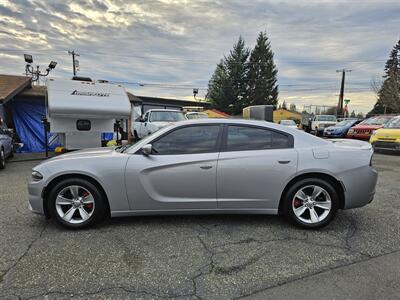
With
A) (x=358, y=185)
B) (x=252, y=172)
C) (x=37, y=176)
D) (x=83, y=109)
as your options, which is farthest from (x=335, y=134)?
(x=37, y=176)

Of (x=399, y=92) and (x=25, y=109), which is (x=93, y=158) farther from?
(x=399, y=92)

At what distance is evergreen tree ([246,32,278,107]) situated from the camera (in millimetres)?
43906

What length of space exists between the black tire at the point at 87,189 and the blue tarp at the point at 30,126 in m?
10.1

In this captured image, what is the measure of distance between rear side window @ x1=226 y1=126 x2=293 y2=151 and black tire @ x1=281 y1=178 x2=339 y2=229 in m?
0.53

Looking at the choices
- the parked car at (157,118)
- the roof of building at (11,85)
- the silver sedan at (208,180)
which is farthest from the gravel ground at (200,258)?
the roof of building at (11,85)

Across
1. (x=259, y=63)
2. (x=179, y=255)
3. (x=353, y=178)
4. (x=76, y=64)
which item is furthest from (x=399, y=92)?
(x=76, y=64)

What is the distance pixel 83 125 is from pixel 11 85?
5749 millimetres

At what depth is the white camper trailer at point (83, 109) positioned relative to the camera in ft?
29.8

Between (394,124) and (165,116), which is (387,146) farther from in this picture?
(165,116)

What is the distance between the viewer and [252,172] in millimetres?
3686

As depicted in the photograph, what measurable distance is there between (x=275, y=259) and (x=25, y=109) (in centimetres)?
1339

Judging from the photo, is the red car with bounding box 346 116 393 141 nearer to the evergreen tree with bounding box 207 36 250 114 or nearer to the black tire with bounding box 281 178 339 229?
the black tire with bounding box 281 178 339 229

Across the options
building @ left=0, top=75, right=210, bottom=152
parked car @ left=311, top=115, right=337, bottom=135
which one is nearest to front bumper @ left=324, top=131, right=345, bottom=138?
parked car @ left=311, top=115, right=337, bottom=135

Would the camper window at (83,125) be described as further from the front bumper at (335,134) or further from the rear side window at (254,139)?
the front bumper at (335,134)
